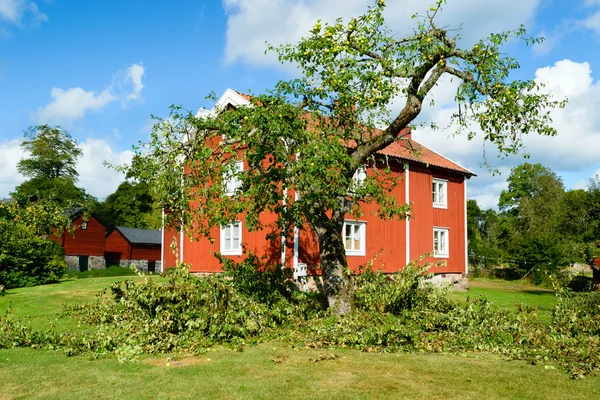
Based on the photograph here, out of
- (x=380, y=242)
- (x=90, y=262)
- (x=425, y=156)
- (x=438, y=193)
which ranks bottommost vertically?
(x=90, y=262)

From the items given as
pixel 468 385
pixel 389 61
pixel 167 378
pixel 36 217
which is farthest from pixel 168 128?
pixel 36 217

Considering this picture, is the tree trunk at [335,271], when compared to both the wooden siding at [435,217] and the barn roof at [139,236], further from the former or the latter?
the barn roof at [139,236]

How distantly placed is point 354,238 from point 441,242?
6.09 meters

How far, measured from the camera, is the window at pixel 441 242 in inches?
967

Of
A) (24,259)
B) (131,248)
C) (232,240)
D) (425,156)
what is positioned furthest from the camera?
(131,248)

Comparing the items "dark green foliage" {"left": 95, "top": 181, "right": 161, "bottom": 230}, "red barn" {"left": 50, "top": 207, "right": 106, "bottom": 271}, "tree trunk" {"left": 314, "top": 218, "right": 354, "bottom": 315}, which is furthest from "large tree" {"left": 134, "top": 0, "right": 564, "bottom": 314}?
"dark green foliage" {"left": 95, "top": 181, "right": 161, "bottom": 230}

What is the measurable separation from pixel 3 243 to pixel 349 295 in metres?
16.4

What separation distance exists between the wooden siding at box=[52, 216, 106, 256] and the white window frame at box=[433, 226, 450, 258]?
3439cm

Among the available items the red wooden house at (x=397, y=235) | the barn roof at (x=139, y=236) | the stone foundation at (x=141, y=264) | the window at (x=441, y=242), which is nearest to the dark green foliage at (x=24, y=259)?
the red wooden house at (x=397, y=235)

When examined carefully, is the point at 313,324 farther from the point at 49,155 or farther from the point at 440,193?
the point at 49,155

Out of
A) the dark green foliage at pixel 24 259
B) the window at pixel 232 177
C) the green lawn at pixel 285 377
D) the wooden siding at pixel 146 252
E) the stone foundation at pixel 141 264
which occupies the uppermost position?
the window at pixel 232 177

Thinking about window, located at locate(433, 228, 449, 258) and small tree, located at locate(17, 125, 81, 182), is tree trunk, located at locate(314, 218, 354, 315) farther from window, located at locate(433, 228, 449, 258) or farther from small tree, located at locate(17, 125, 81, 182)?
small tree, located at locate(17, 125, 81, 182)

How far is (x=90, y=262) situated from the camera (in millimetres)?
48688

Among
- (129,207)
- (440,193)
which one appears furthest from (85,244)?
(440,193)
